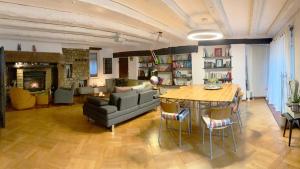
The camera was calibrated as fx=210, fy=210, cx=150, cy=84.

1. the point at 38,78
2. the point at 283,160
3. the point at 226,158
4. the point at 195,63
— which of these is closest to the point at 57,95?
the point at 38,78

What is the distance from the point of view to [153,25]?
4797 millimetres

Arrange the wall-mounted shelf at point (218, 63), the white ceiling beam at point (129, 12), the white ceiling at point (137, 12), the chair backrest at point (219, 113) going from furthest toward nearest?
the wall-mounted shelf at point (218, 63), the white ceiling at point (137, 12), the white ceiling beam at point (129, 12), the chair backrest at point (219, 113)

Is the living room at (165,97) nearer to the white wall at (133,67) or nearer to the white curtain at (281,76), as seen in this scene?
the white curtain at (281,76)

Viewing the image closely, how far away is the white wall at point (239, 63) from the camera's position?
738cm

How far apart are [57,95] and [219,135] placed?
5810mm

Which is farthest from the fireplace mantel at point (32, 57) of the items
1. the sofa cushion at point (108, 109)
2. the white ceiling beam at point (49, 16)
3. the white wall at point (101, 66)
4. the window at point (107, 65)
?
the sofa cushion at point (108, 109)

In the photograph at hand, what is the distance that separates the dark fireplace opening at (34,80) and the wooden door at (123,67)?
351cm

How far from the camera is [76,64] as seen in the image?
30.9 ft

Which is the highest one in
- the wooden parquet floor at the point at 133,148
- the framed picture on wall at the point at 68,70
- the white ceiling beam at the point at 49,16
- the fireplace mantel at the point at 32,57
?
the white ceiling beam at the point at 49,16

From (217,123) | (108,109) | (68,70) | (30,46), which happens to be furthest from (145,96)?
(68,70)

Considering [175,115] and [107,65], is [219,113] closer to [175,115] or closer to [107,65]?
[175,115]

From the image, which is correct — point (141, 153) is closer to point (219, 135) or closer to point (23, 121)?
point (219, 135)

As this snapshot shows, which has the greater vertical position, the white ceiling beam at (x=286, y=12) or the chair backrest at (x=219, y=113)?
the white ceiling beam at (x=286, y=12)

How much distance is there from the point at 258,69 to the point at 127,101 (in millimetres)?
5631
